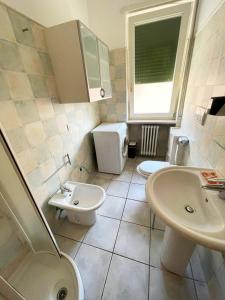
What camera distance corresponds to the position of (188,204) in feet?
2.90

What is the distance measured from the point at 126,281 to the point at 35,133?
4.77 ft

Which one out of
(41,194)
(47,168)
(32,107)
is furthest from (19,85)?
(41,194)

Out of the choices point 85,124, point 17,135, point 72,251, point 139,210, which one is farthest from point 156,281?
point 85,124

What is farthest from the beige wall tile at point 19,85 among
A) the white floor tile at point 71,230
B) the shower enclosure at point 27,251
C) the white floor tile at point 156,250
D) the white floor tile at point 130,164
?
the white floor tile at point 130,164

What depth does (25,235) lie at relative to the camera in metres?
1.03

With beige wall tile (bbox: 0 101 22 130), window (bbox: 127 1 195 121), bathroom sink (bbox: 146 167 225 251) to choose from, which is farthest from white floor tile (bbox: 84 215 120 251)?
window (bbox: 127 1 195 121)

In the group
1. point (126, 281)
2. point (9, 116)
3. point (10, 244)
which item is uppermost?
point (9, 116)

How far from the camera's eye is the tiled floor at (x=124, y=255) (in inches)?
39.9

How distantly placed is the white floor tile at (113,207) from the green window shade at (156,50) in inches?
75.7

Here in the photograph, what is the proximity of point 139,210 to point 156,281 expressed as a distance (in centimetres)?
67

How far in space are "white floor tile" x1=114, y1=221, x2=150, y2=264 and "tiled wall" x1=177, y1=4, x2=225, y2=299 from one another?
0.43m

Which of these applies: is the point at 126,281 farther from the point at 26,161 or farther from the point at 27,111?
the point at 27,111

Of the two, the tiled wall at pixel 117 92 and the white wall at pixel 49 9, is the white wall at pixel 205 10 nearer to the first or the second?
the tiled wall at pixel 117 92

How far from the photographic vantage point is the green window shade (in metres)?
1.78
